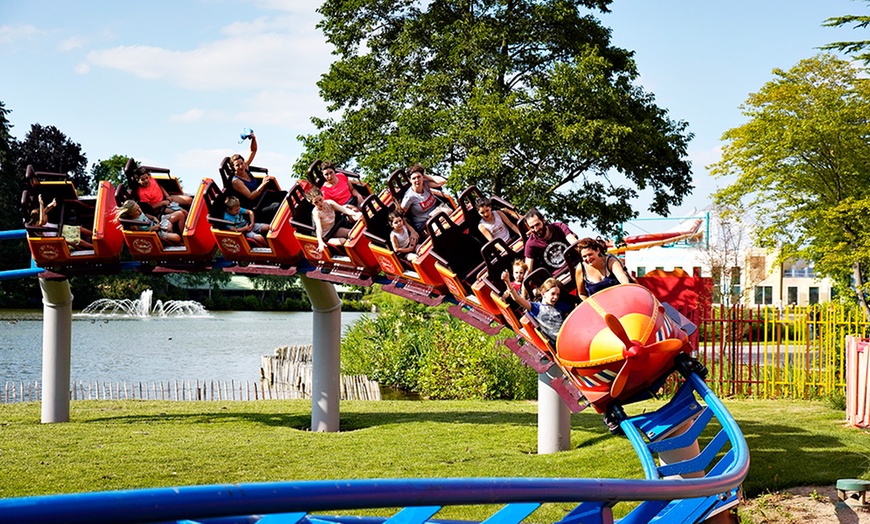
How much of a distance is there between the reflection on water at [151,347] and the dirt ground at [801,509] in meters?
12.3

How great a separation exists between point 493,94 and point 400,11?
12.7 feet

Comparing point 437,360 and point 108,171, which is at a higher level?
point 108,171

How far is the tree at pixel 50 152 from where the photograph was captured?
38188mm

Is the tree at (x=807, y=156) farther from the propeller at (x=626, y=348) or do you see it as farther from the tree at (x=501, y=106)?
the propeller at (x=626, y=348)

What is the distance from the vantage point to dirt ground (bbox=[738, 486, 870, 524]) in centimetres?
609

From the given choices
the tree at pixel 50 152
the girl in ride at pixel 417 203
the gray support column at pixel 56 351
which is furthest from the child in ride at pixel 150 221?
the tree at pixel 50 152

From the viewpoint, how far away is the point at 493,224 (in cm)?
762

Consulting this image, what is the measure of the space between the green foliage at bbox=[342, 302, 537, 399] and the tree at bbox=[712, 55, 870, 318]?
6956 millimetres

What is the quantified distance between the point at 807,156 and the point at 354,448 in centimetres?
1330

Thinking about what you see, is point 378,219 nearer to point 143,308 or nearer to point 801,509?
point 801,509

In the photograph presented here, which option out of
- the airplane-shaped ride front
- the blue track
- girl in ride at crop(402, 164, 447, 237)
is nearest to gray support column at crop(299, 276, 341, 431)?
girl in ride at crop(402, 164, 447, 237)

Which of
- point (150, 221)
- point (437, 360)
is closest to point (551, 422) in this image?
point (150, 221)

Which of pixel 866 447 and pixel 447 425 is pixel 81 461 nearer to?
pixel 447 425

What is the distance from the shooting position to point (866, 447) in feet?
26.9
